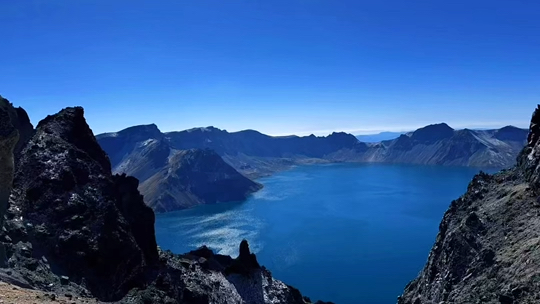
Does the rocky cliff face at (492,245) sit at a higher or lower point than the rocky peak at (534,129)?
lower

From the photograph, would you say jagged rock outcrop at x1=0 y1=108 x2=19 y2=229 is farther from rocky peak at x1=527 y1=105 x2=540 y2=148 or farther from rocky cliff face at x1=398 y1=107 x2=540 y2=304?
rocky peak at x1=527 y1=105 x2=540 y2=148

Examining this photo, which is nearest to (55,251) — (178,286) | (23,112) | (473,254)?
(178,286)

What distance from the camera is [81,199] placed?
47469 mm

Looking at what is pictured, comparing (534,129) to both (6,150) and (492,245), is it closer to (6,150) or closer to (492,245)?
(492,245)

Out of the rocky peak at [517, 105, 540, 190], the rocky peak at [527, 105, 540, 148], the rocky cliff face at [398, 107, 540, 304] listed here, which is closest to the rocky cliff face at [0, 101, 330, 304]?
the rocky cliff face at [398, 107, 540, 304]

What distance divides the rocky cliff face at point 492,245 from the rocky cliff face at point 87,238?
2630 cm

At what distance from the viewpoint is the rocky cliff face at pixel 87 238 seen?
38775 millimetres

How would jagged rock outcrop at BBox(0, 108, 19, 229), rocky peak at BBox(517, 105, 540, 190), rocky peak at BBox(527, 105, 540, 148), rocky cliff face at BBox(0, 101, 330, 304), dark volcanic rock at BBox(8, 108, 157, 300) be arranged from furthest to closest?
rocky peak at BBox(527, 105, 540, 148) → rocky peak at BBox(517, 105, 540, 190) → dark volcanic rock at BBox(8, 108, 157, 300) → rocky cliff face at BBox(0, 101, 330, 304) → jagged rock outcrop at BBox(0, 108, 19, 229)

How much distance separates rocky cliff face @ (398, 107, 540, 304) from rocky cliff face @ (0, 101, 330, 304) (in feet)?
86.3

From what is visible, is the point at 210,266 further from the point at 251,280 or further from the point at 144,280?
the point at 144,280

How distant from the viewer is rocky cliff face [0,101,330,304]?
1527 inches

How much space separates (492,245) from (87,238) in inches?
2003

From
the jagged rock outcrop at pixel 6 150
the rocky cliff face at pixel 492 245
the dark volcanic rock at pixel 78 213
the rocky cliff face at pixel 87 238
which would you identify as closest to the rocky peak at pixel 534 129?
the rocky cliff face at pixel 492 245

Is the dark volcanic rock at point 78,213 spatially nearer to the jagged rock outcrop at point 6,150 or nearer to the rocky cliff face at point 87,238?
the rocky cliff face at point 87,238
